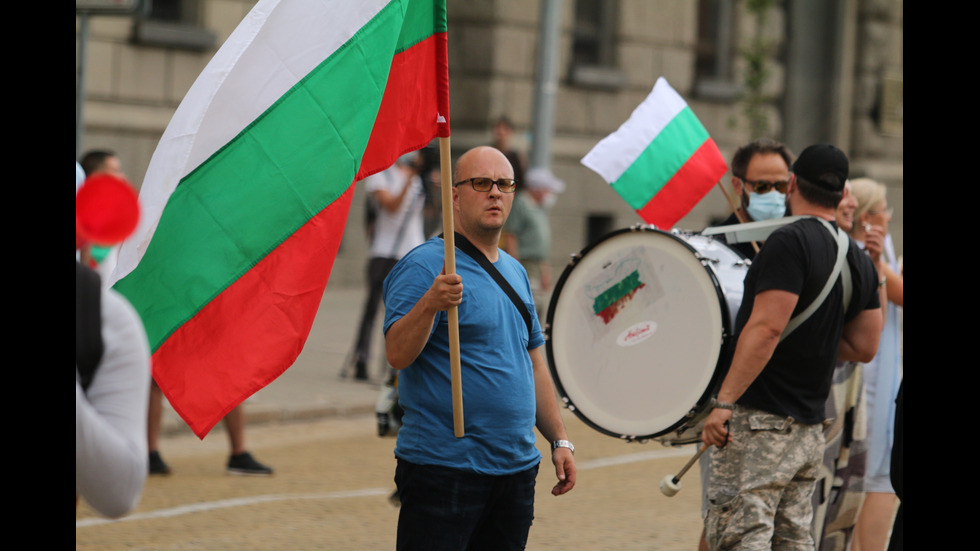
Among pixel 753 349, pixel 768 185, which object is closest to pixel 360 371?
pixel 768 185

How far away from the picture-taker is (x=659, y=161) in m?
6.12

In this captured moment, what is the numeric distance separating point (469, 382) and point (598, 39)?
1671cm

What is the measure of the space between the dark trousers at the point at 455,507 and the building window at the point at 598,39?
634 inches

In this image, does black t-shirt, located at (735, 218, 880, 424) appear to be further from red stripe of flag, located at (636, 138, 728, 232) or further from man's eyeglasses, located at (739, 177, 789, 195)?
red stripe of flag, located at (636, 138, 728, 232)

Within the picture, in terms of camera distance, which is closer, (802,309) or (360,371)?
(802,309)

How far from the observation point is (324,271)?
405 centimetres

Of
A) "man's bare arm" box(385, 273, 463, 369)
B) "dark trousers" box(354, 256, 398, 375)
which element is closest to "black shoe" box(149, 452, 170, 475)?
"dark trousers" box(354, 256, 398, 375)

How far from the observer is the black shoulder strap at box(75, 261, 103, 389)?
2434 millimetres

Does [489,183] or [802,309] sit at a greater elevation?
[489,183]

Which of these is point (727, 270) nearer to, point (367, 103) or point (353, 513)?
point (367, 103)

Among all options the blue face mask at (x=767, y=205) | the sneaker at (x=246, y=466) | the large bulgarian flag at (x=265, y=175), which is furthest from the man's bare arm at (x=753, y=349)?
the sneaker at (x=246, y=466)

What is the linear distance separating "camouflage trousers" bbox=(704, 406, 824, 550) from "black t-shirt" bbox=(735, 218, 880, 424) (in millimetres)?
62

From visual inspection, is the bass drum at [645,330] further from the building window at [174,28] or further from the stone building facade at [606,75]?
the building window at [174,28]

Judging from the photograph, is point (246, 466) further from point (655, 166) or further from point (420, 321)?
point (420, 321)
